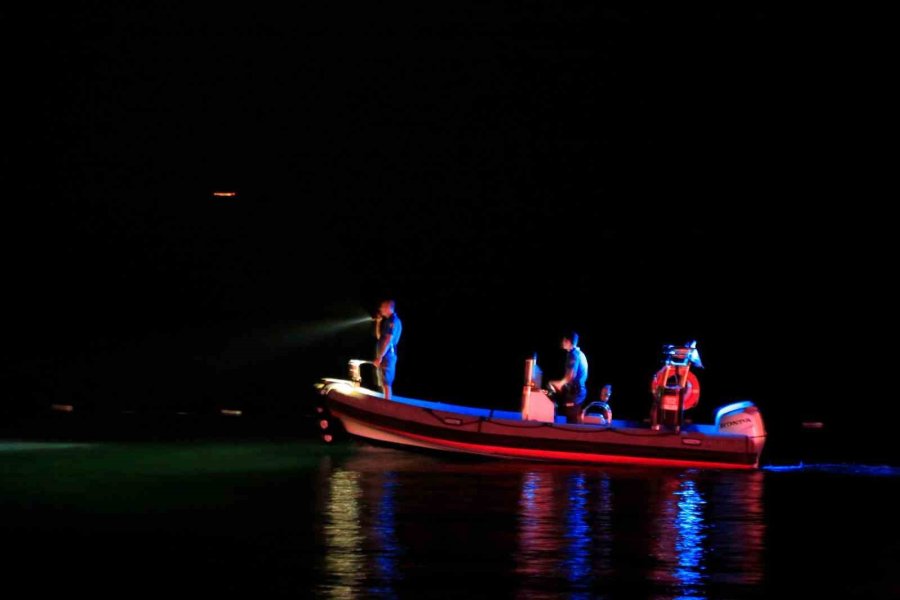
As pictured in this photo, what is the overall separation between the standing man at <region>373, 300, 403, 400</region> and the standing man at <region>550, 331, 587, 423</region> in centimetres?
211

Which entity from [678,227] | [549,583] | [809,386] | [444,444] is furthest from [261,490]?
[678,227]

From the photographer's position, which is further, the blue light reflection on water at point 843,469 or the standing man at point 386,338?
the standing man at point 386,338

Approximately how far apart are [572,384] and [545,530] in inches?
255

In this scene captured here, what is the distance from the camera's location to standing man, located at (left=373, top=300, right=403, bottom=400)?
64.8ft

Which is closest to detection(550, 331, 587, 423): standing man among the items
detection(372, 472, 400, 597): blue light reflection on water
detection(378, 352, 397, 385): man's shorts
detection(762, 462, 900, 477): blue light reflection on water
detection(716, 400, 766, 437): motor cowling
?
detection(716, 400, 766, 437): motor cowling

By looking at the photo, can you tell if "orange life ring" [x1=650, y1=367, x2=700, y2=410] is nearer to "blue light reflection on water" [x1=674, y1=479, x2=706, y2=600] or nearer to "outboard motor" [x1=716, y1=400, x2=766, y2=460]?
"outboard motor" [x1=716, y1=400, x2=766, y2=460]

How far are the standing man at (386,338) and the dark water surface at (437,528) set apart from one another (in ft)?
4.01

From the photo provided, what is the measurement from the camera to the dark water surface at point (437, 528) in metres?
10.9

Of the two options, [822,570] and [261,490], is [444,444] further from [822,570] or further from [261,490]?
[822,570]

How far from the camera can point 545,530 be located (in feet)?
43.4

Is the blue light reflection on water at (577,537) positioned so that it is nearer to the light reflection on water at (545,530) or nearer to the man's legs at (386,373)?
the light reflection on water at (545,530)

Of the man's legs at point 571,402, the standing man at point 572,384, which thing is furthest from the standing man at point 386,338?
the man's legs at point 571,402

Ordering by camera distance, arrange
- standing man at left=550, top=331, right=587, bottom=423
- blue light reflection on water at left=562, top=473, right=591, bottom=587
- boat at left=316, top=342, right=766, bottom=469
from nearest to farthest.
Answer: blue light reflection on water at left=562, top=473, right=591, bottom=587, boat at left=316, top=342, right=766, bottom=469, standing man at left=550, top=331, right=587, bottom=423

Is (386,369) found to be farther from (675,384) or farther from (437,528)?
(437,528)
